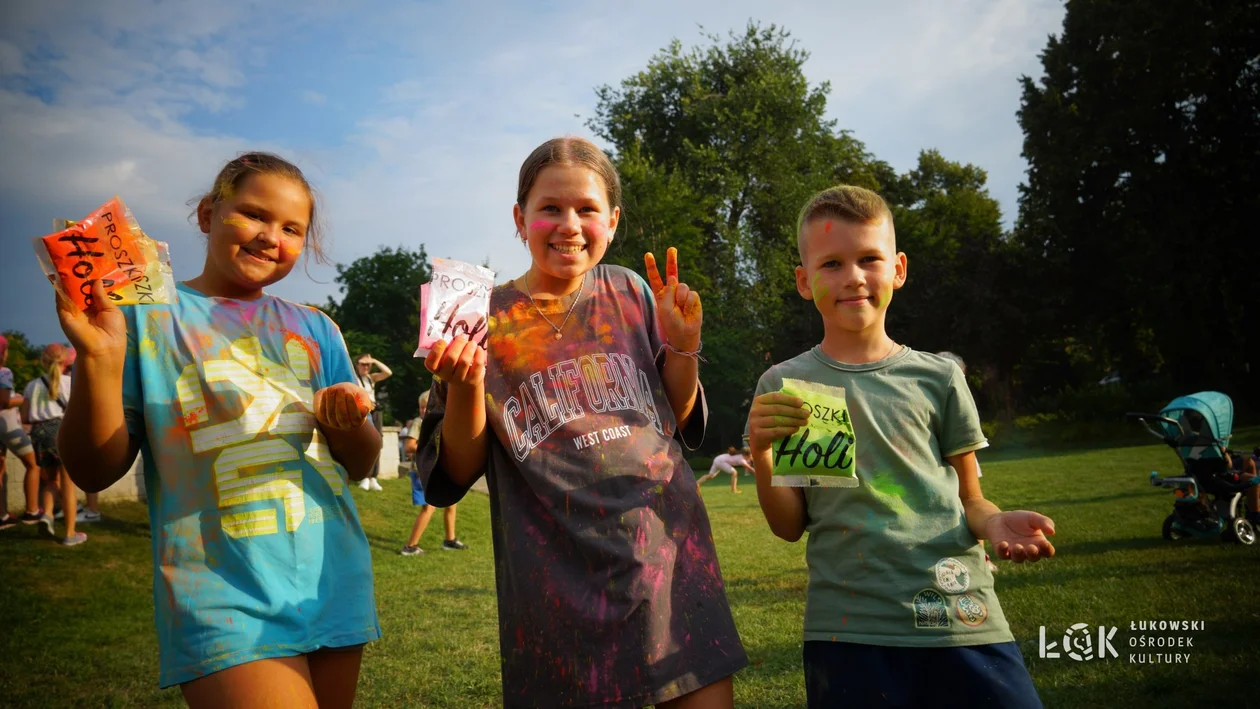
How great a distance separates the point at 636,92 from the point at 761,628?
3667cm

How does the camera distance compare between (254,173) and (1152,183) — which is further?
(1152,183)

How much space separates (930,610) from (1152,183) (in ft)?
98.2

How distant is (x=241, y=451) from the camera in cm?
216

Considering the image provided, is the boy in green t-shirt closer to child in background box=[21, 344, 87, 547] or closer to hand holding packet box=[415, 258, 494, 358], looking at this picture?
hand holding packet box=[415, 258, 494, 358]

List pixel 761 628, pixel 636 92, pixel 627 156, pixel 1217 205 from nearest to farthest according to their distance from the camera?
pixel 761 628 < pixel 1217 205 < pixel 627 156 < pixel 636 92

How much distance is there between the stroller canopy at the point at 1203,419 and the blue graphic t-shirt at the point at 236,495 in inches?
367

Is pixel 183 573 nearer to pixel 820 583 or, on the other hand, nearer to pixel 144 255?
pixel 144 255

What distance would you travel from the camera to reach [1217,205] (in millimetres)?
25125

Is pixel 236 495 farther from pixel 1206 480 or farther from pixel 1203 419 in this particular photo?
pixel 1203 419

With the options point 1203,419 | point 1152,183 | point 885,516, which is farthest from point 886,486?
point 1152,183

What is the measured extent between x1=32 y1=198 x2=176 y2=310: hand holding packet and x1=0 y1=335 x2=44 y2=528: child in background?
808 centimetres

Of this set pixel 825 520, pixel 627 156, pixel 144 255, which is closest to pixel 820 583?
pixel 825 520

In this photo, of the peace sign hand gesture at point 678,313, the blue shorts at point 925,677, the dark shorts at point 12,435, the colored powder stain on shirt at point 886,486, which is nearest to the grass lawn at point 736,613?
the dark shorts at point 12,435

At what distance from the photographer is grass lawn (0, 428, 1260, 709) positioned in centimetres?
466
